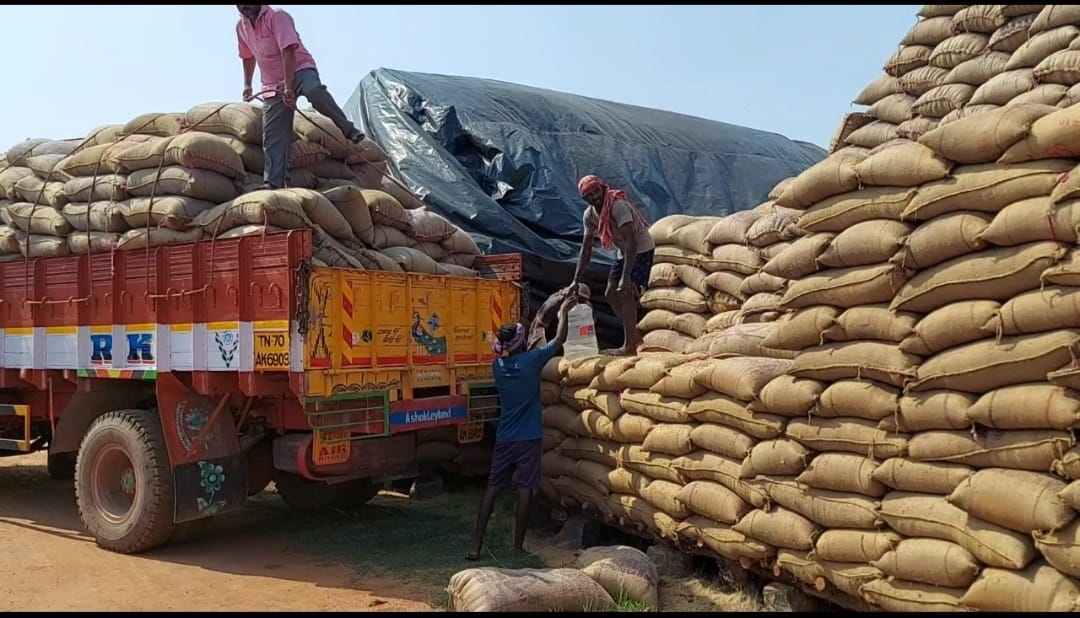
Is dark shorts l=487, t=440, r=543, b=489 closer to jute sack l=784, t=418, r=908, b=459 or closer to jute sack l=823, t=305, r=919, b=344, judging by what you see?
jute sack l=784, t=418, r=908, b=459

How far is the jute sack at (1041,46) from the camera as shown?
601 cm

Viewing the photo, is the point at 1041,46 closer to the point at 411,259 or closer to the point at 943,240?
the point at 943,240

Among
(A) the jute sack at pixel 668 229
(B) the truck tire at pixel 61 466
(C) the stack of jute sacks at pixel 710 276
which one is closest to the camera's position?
(C) the stack of jute sacks at pixel 710 276

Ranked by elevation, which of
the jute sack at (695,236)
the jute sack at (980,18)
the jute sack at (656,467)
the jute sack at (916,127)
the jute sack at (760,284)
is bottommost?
the jute sack at (656,467)

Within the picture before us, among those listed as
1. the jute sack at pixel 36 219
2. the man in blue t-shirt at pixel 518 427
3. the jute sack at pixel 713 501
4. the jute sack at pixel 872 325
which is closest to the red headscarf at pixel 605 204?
the man in blue t-shirt at pixel 518 427

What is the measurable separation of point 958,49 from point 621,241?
306 cm

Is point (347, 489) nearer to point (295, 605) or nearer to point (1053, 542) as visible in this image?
point (295, 605)

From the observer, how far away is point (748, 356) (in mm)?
5316

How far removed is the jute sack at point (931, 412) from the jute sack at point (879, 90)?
4270 millimetres

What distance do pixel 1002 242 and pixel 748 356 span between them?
1.81m

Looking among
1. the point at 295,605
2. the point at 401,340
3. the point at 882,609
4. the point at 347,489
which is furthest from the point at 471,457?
the point at 882,609

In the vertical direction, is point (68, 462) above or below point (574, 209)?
below

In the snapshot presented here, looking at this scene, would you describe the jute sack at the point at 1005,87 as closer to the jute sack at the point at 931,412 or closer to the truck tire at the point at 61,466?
the jute sack at the point at 931,412

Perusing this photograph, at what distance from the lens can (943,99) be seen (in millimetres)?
6738
